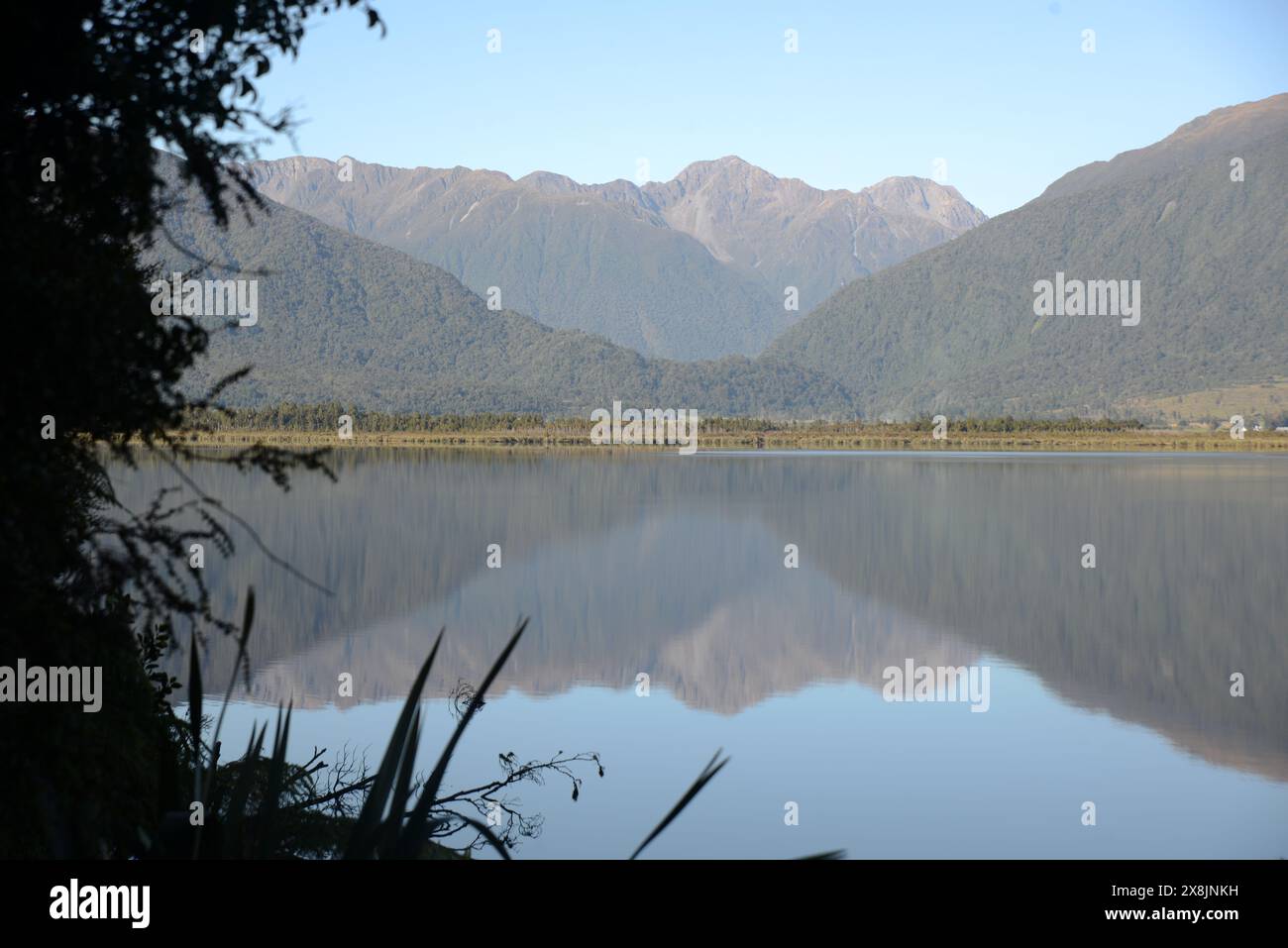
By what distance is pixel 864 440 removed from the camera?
13138 cm

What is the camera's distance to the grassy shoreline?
Answer: 11091 centimetres

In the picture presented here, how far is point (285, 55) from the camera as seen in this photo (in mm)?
4434

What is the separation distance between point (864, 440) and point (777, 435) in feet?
30.2

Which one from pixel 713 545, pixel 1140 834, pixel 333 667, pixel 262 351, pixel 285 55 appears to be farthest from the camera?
pixel 262 351

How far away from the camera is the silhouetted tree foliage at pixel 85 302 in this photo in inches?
159

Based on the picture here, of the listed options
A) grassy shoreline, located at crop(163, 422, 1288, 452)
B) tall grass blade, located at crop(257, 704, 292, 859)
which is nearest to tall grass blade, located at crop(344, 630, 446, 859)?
tall grass blade, located at crop(257, 704, 292, 859)

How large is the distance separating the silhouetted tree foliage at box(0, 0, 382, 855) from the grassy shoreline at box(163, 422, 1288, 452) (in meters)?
95.3

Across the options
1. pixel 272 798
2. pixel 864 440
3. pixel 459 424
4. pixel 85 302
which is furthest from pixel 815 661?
pixel 864 440

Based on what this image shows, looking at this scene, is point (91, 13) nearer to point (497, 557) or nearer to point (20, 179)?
point (20, 179)

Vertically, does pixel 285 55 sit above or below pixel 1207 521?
above

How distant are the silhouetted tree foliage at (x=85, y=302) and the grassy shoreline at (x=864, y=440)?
95.3 meters

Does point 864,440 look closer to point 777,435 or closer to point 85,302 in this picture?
point 777,435
